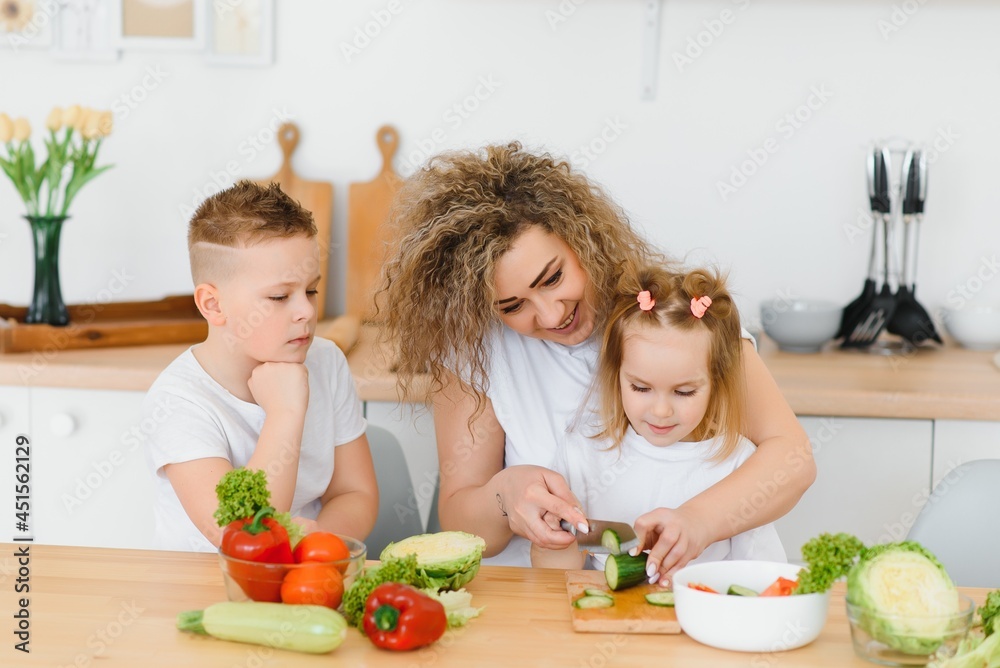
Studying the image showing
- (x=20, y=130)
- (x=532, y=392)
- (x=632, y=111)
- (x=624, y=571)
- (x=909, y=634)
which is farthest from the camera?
(x=632, y=111)

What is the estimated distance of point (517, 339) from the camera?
179cm

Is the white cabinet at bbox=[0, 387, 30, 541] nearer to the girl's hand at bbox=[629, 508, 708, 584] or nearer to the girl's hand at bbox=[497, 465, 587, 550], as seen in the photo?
the girl's hand at bbox=[497, 465, 587, 550]

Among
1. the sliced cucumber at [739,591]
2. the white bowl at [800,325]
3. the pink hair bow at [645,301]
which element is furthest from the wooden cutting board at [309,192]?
the sliced cucumber at [739,591]

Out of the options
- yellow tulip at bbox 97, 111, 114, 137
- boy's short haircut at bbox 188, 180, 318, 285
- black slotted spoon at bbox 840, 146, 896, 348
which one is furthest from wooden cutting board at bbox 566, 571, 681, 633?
yellow tulip at bbox 97, 111, 114, 137

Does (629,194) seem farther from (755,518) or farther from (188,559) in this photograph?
(188,559)

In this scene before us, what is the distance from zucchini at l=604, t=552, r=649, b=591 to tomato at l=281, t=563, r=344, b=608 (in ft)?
1.07

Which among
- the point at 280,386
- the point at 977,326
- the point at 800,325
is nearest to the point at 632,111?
the point at 800,325

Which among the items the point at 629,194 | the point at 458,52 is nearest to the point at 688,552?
the point at 629,194

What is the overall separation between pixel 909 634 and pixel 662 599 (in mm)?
271

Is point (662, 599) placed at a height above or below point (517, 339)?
below

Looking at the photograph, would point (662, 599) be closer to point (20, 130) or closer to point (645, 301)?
point (645, 301)

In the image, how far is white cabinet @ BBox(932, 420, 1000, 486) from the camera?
2.09 metres

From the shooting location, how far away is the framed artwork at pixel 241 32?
2633mm

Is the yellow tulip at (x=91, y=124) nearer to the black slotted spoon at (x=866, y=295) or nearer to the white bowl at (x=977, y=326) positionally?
the black slotted spoon at (x=866, y=295)
